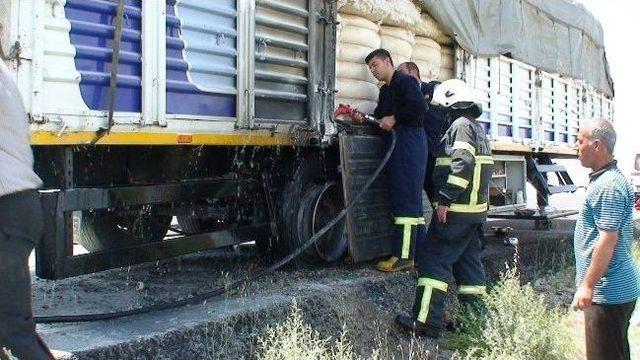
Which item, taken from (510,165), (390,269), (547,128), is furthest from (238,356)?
(547,128)

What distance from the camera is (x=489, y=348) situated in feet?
15.0

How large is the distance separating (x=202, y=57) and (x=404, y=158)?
6.38ft

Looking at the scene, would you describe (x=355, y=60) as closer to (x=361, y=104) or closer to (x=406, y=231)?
(x=361, y=104)

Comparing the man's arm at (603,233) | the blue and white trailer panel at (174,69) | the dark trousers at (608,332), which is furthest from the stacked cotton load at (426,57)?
the dark trousers at (608,332)

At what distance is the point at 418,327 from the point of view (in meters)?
4.75

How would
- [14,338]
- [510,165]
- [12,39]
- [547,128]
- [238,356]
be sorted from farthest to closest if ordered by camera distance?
[547,128], [510,165], [238,356], [12,39], [14,338]

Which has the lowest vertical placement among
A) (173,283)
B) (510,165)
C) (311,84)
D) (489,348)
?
(489,348)

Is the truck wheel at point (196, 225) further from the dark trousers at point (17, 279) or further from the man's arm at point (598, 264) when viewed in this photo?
the man's arm at point (598, 264)

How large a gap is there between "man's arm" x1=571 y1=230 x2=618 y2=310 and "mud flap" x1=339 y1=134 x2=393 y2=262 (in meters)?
2.38

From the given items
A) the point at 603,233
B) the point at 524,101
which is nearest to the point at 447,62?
the point at 524,101

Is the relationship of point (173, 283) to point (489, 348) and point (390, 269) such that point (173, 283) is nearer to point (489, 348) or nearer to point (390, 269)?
point (390, 269)

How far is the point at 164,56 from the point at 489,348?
272cm

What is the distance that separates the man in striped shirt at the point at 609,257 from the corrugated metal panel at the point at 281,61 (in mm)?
2303

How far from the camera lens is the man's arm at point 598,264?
3238mm
